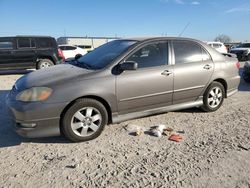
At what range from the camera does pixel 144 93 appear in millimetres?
4828

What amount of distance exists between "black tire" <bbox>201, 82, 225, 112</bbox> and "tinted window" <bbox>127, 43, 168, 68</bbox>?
1287 mm

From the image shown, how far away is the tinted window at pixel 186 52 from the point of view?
5273mm

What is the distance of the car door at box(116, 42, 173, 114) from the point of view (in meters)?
A: 4.63

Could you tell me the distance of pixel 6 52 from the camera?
12.3 m

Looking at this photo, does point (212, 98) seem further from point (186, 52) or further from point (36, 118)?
point (36, 118)

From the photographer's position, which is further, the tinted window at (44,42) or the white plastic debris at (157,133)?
the tinted window at (44,42)

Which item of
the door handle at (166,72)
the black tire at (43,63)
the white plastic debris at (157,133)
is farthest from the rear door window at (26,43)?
the white plastic debris at (157,133)

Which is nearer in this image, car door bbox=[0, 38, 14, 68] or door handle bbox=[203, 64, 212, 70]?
door handle bbox=[203, 64, 212, 70]

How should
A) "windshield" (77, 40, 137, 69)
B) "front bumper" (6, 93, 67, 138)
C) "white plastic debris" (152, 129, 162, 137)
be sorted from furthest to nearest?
"windshield" (77, 40, 137, 69), "white plastic debris" (152, 129, 162, 137), "front bumper" (6, 93, 67, 138)

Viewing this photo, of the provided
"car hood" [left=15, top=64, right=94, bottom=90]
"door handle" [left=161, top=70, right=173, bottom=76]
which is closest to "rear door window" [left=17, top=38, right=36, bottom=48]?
"car hood" [left=15, top=64, right=94, bottom=90]

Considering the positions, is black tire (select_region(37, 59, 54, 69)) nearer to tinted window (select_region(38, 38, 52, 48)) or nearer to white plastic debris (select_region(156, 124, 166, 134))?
tinted window (select_region(38, 38, 52, 48))

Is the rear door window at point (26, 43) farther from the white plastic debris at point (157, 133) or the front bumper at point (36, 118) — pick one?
the white plastic debris at point (157, 133)

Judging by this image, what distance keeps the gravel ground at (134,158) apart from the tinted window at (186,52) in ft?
3.95

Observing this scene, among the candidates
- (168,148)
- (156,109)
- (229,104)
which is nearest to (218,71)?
(229,104)
